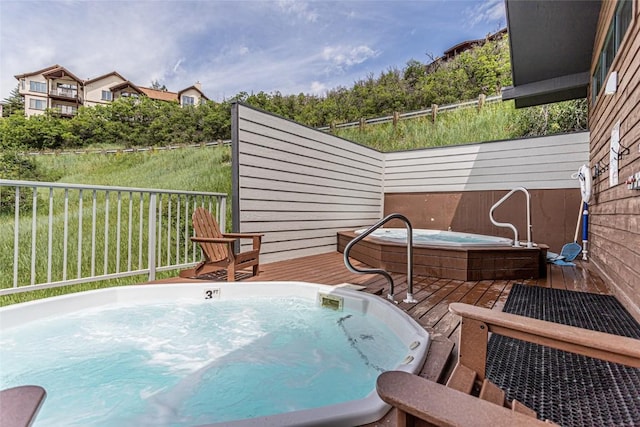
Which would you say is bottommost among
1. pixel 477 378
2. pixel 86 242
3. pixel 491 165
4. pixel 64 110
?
pixel 477 378

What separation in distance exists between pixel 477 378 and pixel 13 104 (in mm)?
15705

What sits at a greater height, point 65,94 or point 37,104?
point 65,94

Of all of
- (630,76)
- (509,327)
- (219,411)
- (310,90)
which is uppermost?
(310,90)

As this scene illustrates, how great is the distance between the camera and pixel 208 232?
10.9 feet

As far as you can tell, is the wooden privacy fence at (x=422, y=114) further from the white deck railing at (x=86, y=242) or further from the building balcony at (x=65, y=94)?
the building balcony at (x=65, y=94)

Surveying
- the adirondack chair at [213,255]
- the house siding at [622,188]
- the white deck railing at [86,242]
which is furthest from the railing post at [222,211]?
the house siding at [622,188]

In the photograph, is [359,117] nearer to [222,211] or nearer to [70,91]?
[222,211]

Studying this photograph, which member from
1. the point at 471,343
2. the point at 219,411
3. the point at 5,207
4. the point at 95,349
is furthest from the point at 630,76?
the point at 5,207

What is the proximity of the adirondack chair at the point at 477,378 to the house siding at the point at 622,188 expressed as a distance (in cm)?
206

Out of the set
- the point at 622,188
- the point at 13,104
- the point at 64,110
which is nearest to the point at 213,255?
the point at 622,188

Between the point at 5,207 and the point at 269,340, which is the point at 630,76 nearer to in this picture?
the point at 269,340

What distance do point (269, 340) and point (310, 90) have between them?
1295cm

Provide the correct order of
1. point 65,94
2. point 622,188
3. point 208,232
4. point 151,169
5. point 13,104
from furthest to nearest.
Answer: point 65,94 < point 151,169 < point 13,104 < point 208,232 < point 622,188

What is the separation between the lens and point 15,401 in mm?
604
